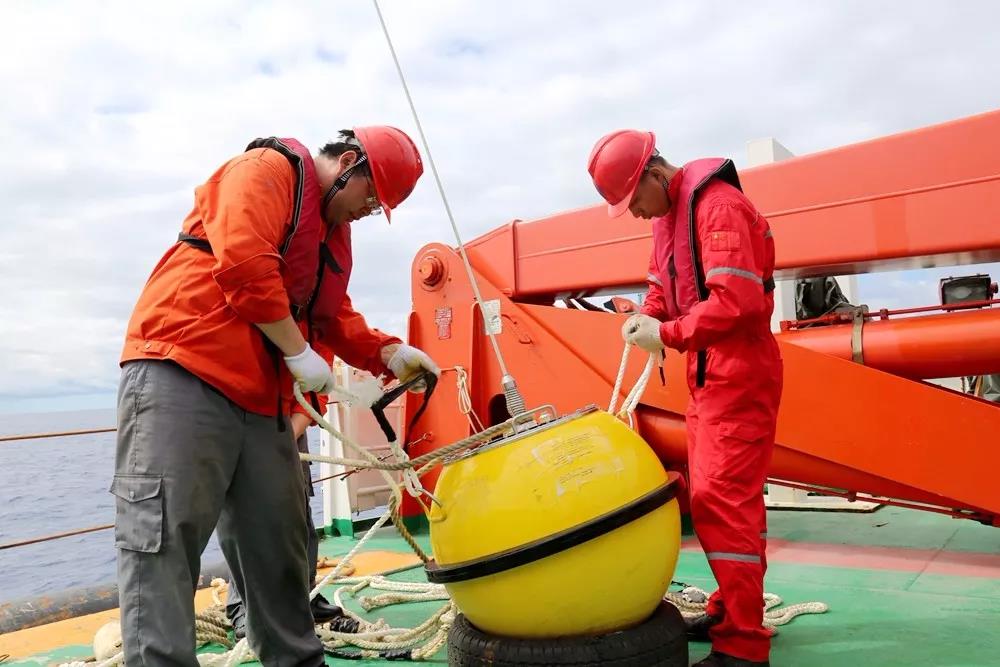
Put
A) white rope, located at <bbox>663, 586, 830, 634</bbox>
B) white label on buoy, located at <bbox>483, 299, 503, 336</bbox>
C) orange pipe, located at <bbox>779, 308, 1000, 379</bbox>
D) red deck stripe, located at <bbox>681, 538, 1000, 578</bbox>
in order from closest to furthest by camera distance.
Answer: white rope, located at <bbox>663, 586, 830, 634</bbox> < orange pipe, located at <bbox>779, 308, 1000, 379</bbox> < red deck stripe, located at <bbox>681, 538, 1000, 578</bbox> < white label on buoy, located at <bbox>483, 299, 503, 336</bbox>

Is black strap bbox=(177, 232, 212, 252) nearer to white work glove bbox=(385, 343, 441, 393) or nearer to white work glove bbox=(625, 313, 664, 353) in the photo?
white work glove bbox=(385, 343, 441, 393)

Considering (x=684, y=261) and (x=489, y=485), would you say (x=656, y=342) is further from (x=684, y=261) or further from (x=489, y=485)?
(x=489, y=485)

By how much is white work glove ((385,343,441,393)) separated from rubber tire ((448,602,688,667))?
0.85m

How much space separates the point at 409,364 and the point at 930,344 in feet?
8.45

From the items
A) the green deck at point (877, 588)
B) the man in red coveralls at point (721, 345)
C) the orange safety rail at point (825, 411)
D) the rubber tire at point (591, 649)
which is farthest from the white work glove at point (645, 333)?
the orange safety rail at point (825, 411)

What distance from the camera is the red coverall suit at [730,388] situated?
2.40m

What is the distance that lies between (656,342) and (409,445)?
111 inches

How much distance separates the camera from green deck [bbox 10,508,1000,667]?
103 inches

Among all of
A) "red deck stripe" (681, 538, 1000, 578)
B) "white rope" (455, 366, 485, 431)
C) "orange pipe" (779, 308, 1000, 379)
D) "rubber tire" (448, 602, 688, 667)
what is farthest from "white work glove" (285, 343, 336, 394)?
"red deck stripe" (681, 538, 1000, 578)

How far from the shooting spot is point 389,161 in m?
2.28

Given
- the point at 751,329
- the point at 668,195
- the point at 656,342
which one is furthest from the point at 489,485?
the point at 668,195

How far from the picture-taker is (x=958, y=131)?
129 inches

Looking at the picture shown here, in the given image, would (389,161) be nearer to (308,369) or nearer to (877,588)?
(308,369)

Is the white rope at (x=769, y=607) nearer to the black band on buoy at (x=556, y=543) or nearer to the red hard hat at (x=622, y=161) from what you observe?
the black band on buoy at (x=556, y=543)
